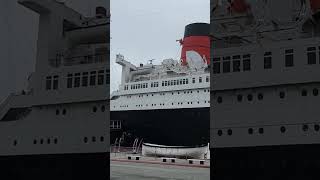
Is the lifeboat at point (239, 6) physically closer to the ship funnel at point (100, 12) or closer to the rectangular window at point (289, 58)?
the rectangular window at point (289, 58)

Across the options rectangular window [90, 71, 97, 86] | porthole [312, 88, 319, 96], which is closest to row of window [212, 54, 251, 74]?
porthole [312, 88, 319, 96]

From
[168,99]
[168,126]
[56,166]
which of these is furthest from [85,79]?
[168,99]

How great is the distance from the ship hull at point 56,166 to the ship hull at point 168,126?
8680 mm

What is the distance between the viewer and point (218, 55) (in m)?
5.65

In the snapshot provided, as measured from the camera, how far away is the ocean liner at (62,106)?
648 centimetres

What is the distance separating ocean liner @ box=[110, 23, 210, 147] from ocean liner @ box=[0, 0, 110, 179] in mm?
8197

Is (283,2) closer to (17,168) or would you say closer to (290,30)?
(290,30)

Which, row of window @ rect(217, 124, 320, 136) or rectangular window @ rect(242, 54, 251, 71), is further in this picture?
rectangular window @ rect(242, 54, 251, 71)

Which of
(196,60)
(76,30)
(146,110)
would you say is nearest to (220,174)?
(76,30)

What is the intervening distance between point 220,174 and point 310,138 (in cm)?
111

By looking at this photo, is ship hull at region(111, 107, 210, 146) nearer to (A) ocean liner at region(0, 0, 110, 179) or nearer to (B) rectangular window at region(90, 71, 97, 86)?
(A) ocean liner at region(0, 0, 110, 179)

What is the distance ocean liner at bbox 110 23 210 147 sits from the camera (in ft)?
54.6

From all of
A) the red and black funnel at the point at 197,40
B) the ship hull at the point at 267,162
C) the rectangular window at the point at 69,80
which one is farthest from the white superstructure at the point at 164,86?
the ship hull at the point at 267,162

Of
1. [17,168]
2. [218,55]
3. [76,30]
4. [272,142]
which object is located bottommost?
[17,168]
